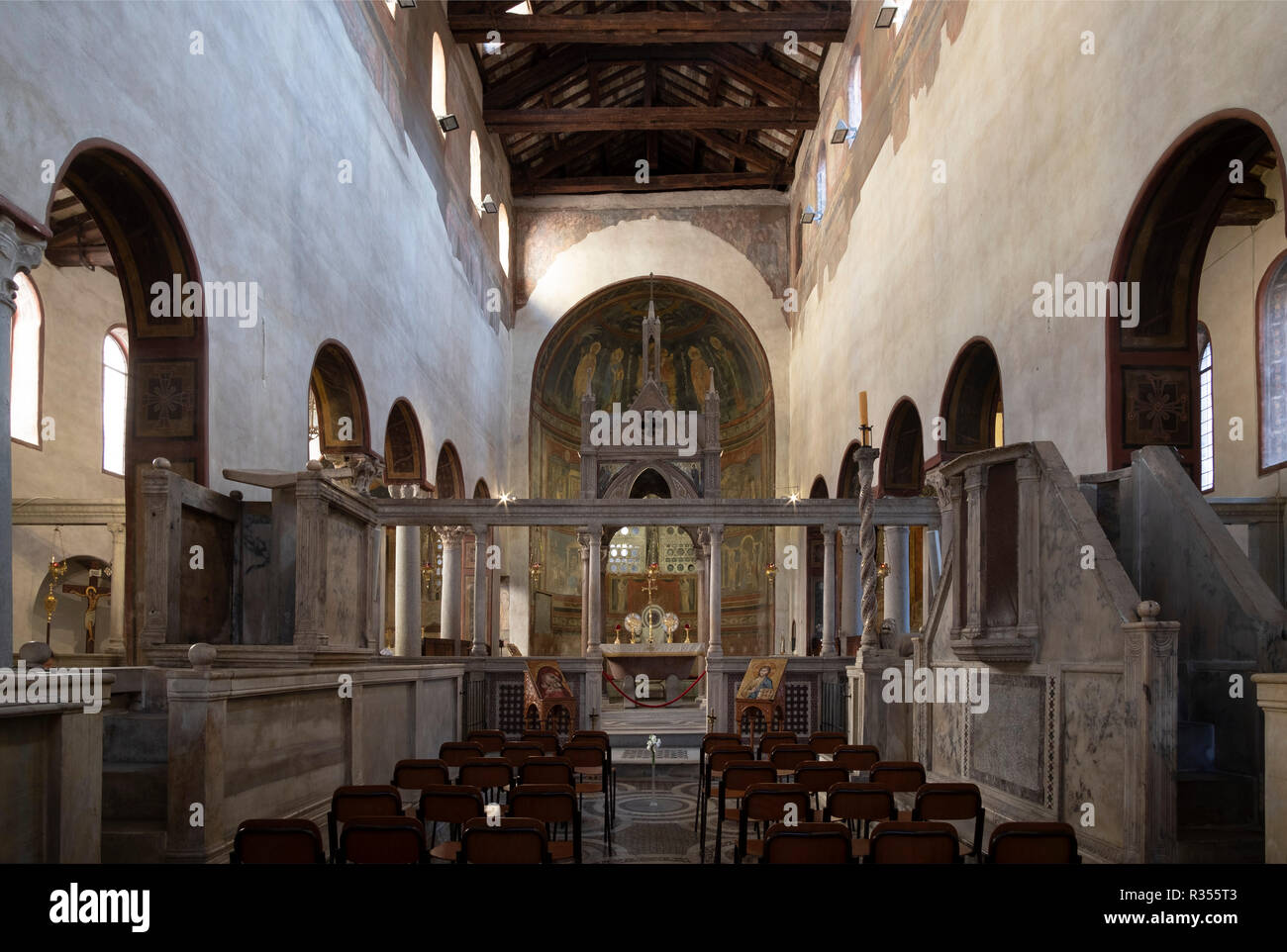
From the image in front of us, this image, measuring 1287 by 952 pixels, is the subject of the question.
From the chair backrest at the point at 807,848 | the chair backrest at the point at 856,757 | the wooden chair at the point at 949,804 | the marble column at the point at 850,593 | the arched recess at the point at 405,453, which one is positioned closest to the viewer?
the chair backrest at the point at 807,848

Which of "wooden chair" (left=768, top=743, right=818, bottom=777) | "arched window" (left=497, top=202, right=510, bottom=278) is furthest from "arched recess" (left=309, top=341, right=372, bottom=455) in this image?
"arched window" (left=497, top=202, right=510, bottom=278)

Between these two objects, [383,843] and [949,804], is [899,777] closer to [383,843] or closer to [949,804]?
[949,804]

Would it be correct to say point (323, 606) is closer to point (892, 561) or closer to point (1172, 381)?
point (1172, 381)

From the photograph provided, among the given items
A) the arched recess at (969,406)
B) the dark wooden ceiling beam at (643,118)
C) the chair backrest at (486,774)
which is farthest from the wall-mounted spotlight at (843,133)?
the chair backrest at (486,774)

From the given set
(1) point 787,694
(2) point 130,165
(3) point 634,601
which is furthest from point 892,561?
(3) point 634,601

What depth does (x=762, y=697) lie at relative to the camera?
15422 mm

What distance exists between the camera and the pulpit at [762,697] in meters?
15.3

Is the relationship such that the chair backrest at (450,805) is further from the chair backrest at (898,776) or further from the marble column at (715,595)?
the marble column at (715,595)

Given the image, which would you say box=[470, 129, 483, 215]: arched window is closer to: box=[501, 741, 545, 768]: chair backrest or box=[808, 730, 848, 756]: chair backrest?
box=[501, 741, 545, 768]: chair backrest

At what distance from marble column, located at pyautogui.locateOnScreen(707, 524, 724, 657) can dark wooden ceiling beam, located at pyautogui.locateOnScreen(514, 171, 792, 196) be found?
18.0 m

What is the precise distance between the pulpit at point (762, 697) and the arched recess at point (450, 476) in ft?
37.5

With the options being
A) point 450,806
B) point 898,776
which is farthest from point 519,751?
point 898,776

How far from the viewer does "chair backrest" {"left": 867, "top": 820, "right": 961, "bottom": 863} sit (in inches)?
201

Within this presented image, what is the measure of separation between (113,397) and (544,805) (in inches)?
701
